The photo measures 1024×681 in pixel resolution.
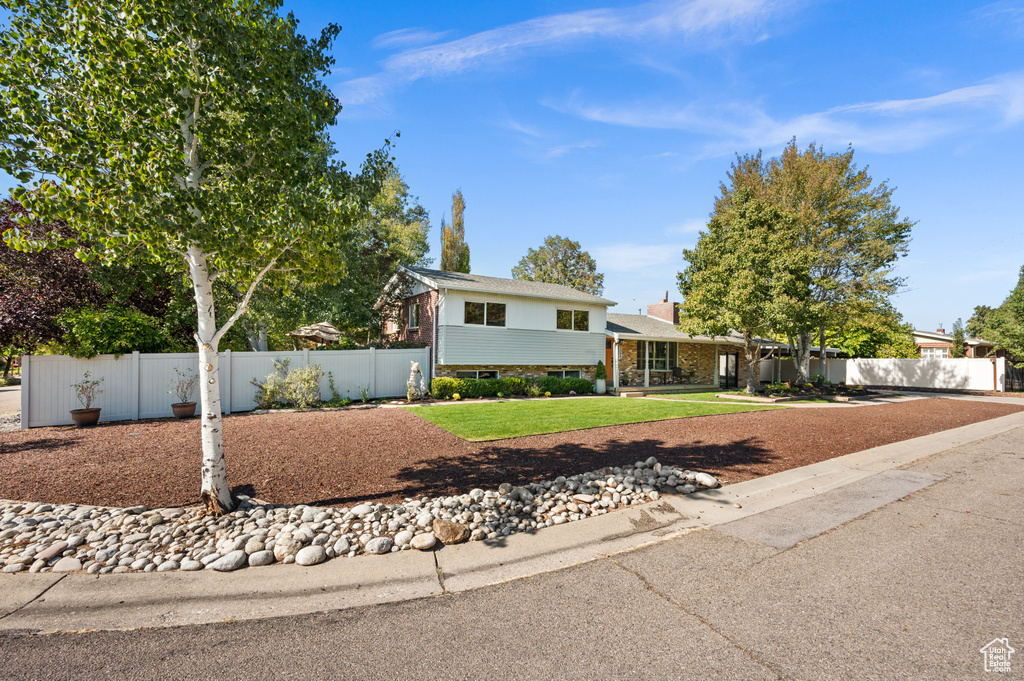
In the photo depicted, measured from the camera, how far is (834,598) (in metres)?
3.41

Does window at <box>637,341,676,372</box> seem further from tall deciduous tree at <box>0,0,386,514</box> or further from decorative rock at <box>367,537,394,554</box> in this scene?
decorative rock at <box>367,537,394,554</box>

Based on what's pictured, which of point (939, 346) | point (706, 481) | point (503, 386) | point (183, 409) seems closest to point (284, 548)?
point (706, 481)

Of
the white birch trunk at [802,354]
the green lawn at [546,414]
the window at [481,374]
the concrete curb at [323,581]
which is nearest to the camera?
the concrete curb at [323,581]

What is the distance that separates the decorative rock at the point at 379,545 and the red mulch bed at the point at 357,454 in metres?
1.20

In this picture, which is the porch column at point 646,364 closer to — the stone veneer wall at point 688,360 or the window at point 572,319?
the stone veneer wall at point 688,360

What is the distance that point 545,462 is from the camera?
23.2 feet

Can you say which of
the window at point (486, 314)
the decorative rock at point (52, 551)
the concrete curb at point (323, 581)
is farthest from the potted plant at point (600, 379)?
the decorative rock at point (52, 551)

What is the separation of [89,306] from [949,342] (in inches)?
2183

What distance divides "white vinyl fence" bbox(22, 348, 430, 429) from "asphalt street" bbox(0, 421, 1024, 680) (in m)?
10.3

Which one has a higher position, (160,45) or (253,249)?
(160,45)

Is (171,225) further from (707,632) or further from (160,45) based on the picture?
(707,632)

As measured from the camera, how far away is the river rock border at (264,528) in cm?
392

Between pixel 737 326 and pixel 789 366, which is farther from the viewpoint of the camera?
pixel 789 366

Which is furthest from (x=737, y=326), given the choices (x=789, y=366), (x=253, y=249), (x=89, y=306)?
(x=89, y=306)
